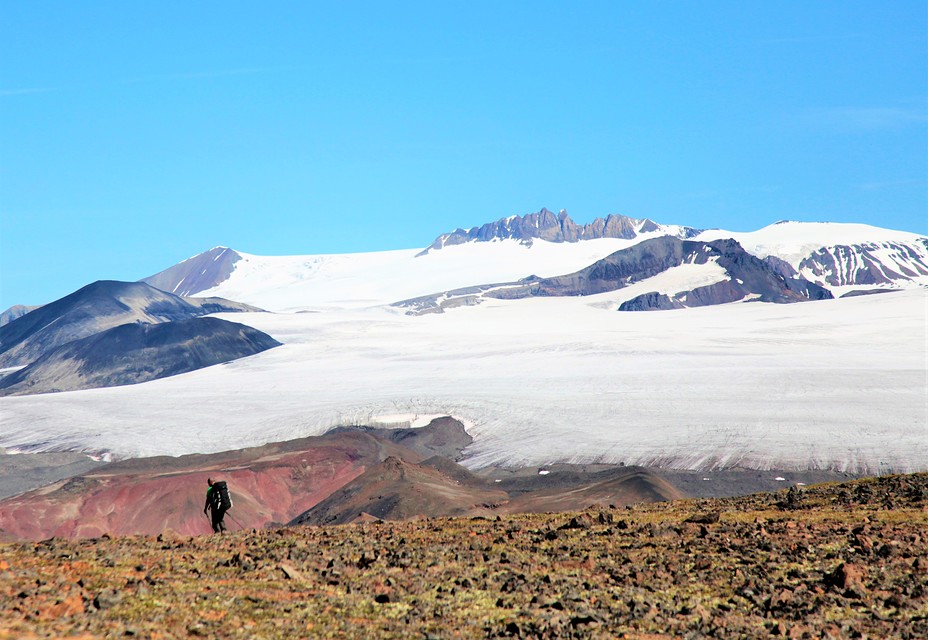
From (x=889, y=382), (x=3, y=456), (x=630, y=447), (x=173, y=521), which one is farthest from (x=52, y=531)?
(x=889, y=382)

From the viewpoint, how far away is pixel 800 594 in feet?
55.2

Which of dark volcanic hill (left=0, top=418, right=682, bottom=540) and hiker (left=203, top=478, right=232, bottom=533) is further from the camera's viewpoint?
dark volcanic hill (left=0, top=418, right=682, bottom=540)

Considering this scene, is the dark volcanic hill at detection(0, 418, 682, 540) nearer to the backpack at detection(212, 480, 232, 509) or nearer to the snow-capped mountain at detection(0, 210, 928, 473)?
the snow-capped mountain at detection(0, 210, 928, 473)

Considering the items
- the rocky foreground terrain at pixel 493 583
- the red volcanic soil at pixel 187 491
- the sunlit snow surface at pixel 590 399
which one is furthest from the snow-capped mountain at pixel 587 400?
the rocky foreground terrain at pixel 493 583

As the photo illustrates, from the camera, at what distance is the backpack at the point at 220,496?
24709 millimetres

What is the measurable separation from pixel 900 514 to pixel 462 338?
163 metres

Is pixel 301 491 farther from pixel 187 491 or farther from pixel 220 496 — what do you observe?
pixel 220 496

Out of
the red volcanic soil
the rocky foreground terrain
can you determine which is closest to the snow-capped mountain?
the red volcanic soil

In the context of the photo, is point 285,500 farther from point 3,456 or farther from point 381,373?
point 381,373

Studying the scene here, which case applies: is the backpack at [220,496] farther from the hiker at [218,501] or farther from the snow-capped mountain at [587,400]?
the snow-capped mountain at [587,400]

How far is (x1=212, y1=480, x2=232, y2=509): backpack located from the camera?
81.1ft

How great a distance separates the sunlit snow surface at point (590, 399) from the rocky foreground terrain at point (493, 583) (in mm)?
51363

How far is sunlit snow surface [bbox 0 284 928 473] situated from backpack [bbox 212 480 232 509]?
5418 cm

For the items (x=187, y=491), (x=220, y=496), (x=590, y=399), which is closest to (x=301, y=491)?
(x=187, y=491)
